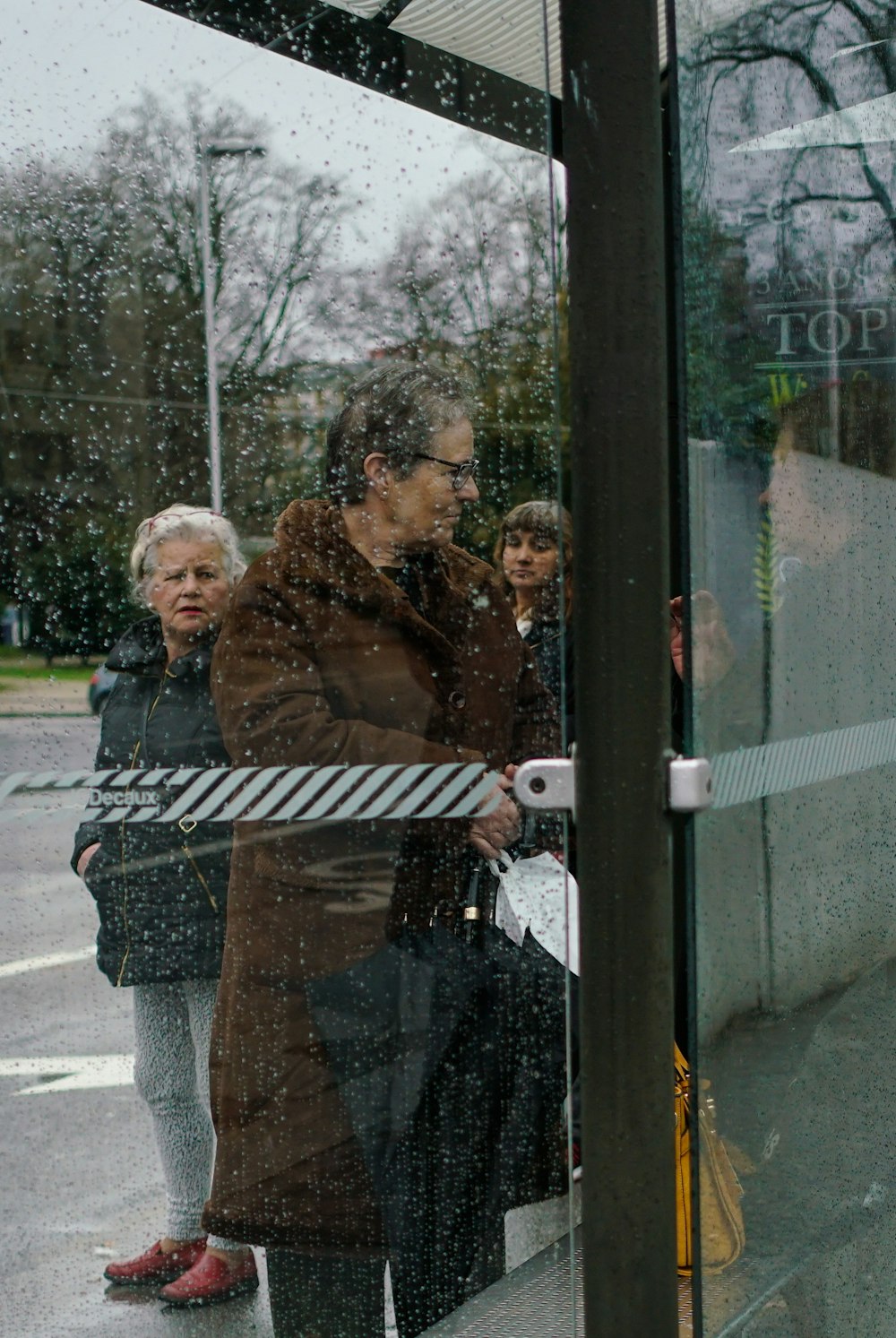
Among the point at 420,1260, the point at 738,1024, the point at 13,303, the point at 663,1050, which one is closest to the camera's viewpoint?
the point at 663,1050

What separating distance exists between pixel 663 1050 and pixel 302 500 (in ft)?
3.01

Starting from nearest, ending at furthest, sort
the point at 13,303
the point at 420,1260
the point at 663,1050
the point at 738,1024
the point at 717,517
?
1. the point at 663,1050
2. the point at 717,517
3. the point at 738,1024
4. the point at 13,303
5. the point at 420,1260

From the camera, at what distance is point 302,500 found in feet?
6.17

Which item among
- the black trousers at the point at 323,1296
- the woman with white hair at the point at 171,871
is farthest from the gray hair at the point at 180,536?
the black trousers at the point at 323,1296

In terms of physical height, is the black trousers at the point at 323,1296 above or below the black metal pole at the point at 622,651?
below

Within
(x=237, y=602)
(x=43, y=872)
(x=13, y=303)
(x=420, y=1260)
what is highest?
(x=13, y=303)

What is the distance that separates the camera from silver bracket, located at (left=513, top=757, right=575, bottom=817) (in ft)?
4.15

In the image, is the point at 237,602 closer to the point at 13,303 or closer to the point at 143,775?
the point at 143,775

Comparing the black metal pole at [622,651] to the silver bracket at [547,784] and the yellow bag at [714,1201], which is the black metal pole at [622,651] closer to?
the silver bracket at [547,784]

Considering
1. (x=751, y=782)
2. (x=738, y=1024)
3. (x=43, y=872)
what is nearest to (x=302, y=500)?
(x=43, y=872)

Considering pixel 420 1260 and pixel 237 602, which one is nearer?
pixel 237 602

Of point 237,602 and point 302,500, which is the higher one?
point 302,500

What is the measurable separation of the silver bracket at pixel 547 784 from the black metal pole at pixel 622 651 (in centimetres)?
3

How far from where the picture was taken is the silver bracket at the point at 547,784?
126cm
